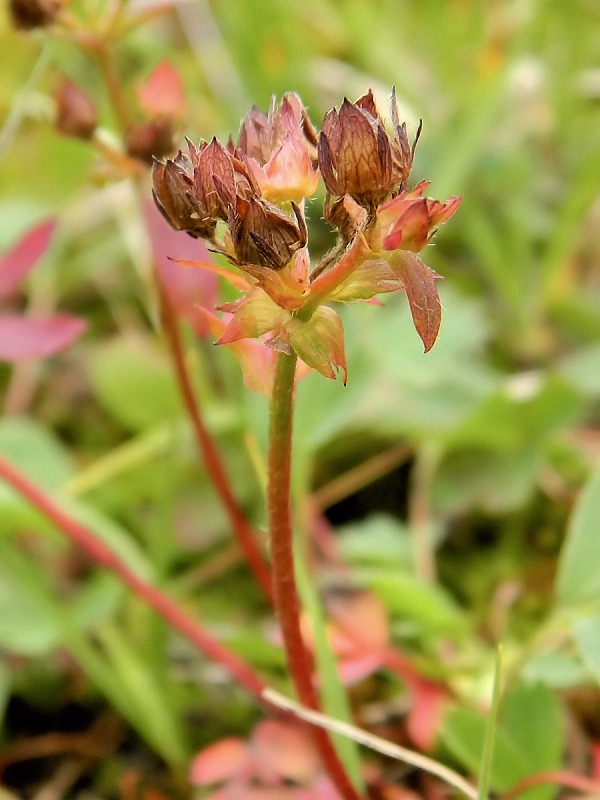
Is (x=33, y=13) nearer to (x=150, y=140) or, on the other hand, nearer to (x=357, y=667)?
(x=150, y=140)

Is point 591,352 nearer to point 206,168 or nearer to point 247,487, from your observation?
point 247,487

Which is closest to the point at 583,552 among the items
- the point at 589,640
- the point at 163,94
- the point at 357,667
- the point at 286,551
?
the point at 589,640

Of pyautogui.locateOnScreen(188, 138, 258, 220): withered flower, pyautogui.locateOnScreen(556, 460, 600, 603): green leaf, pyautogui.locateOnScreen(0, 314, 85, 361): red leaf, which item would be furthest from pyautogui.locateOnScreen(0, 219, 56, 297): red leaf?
pyautogui.locateOnScreen(556, 460, 600, 603): green leaf

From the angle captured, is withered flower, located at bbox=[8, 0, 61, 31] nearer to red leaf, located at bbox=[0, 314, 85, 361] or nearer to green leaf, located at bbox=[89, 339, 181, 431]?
red leaf, located at bbox=[0, 314, 85, 361]

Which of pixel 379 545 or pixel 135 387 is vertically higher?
pixel 135 387

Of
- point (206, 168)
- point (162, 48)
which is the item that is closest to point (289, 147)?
point (206, 168)

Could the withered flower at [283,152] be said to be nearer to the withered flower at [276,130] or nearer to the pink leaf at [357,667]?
the withered flower at [276,130]
